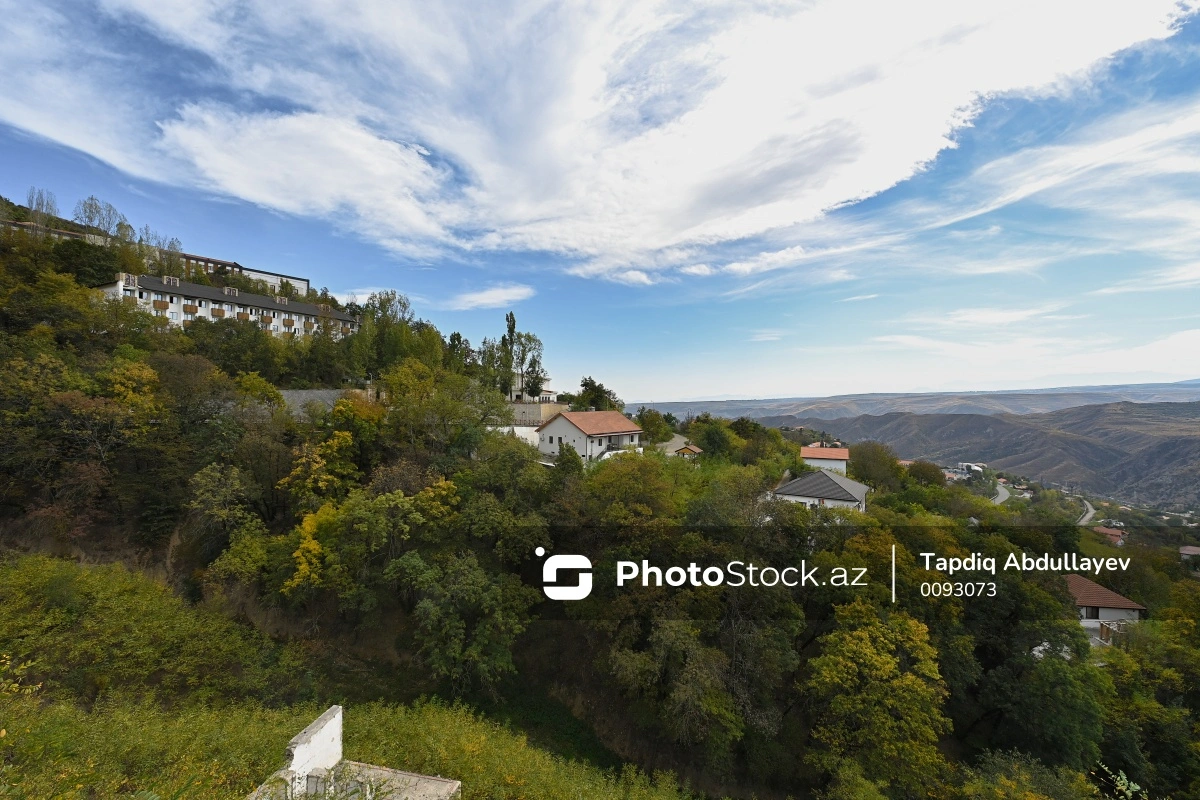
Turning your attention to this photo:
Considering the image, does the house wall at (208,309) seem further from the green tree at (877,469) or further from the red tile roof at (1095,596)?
the red tile roof at (1095,596)

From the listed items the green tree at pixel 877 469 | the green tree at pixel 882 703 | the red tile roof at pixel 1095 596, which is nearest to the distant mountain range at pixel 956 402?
the green tree at pixel 877 469

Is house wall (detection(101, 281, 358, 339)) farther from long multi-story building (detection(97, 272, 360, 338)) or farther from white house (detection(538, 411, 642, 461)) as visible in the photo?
white house (detection(538, 411, 642, 461))

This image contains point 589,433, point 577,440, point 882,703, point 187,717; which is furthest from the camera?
point 577,440

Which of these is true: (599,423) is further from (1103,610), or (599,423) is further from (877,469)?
(1103,610)

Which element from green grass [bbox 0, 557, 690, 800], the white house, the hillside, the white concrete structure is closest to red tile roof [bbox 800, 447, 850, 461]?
the white house

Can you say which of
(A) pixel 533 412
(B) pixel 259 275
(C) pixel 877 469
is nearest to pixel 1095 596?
(C) pixel 877 469

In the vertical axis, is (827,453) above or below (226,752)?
above
